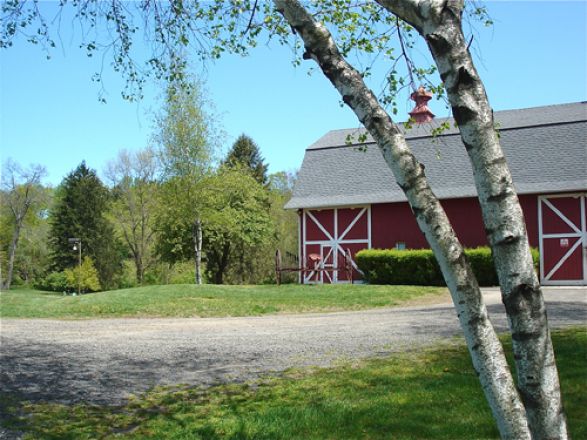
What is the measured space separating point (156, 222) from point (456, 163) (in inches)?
727

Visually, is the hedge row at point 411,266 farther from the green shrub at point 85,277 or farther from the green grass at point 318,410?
the green shrub at point 85,277

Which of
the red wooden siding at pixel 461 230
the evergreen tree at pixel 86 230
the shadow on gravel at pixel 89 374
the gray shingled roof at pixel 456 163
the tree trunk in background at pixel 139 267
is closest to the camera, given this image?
the shadow on gravel at pixel 89 374

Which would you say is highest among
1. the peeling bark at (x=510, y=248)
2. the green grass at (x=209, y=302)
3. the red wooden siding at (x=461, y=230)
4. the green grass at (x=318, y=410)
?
the red wooden siding at (x=461, y=230)

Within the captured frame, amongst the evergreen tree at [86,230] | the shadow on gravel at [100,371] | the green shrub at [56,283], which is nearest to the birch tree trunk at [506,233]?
the shadow on gravel at [100,371]

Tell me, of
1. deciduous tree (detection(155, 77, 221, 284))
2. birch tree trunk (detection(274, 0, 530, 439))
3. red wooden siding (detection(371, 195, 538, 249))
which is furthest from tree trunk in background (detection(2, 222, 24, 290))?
birch tree trunk (detection(274, 0, 530, 439))

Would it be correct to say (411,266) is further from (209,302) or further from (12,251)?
(12,251)

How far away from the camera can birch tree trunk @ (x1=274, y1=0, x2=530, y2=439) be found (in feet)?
9.12

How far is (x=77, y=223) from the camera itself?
44469 mm

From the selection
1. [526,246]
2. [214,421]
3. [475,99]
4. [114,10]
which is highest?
[114,10]

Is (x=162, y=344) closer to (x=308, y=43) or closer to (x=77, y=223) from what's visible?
(x=308, y=43)

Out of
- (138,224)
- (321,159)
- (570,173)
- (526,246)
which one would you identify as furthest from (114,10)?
(138,224)

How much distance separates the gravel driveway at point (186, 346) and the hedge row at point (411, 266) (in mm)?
6243

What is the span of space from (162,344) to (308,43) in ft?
23.0

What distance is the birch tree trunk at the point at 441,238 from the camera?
9.12 feet
